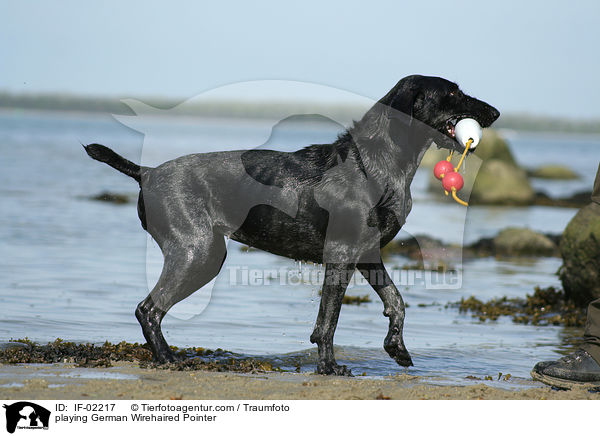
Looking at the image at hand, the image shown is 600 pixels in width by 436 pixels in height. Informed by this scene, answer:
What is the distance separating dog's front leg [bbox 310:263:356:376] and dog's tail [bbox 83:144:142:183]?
175 cm

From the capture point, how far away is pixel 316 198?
258 inches

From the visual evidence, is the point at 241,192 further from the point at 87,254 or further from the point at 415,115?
the point at 87,254

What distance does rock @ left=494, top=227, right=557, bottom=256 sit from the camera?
1655cm

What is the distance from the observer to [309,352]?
7629 mm

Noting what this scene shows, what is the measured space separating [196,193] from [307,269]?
6.73 meters

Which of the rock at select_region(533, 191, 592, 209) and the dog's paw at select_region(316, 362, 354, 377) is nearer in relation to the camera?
the dog's paw at select_region(316, 362, 354, 377)

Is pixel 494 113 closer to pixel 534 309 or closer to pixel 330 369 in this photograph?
pixel 330 369

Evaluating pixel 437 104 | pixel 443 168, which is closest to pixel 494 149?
Answer: pixel 443 168

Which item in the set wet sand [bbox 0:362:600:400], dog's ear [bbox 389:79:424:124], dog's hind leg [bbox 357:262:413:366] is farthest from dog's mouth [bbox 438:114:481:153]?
wet sand [bbox 0:362:600:400]

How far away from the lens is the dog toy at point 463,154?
658cm

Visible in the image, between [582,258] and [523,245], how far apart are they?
6062 millimetres

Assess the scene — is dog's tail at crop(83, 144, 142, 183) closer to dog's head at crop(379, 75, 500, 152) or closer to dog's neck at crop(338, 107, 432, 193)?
dog's neck at crop(338, 107, 432, 193)
